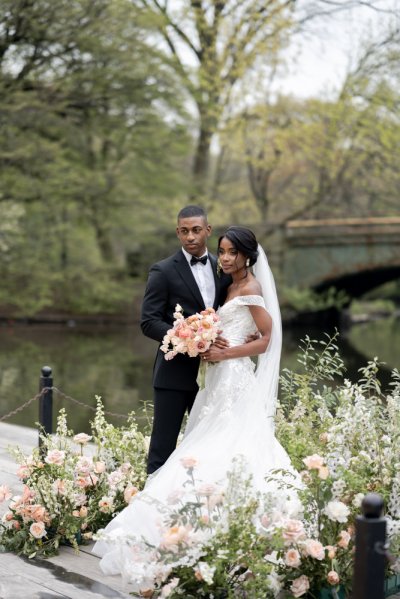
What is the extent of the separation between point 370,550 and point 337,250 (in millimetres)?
25824

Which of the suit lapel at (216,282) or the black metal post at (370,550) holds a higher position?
the suit lapel at (216,282)

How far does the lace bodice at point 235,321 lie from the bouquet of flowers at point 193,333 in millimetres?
238

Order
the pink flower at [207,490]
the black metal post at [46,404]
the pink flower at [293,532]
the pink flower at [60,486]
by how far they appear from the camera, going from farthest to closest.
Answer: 1. the black metal post at [46,404]
2. the pink flower at [60,486]
3. the pink flower at [207,490]
4. the pink flower at [293,532]

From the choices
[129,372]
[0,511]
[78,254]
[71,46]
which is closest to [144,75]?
[71,46]

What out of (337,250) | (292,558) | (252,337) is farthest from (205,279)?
(337,250)

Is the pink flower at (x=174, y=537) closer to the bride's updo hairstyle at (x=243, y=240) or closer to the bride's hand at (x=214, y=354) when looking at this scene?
the bride's hand at (x=214, y=354)

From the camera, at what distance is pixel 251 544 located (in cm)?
386

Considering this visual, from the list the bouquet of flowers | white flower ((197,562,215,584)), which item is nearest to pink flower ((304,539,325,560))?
white flower ((197,562,215,584))

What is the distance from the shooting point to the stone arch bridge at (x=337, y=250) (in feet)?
90.0

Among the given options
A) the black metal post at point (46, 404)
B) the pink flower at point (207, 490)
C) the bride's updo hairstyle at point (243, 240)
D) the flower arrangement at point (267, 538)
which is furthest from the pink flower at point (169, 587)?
the black metal post at point (46, 404)

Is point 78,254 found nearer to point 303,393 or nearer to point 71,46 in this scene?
point 71,46

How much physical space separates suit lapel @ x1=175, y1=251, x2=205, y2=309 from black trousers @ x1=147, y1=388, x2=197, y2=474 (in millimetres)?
600

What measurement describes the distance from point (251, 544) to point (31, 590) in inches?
48.8

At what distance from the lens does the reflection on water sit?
13633 mm
